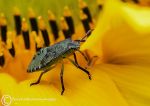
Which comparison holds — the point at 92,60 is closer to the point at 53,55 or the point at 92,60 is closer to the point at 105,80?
the point at 105,80

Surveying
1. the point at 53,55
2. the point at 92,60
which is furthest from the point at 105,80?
the point at 53,55

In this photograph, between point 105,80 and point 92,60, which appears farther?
point 92,60

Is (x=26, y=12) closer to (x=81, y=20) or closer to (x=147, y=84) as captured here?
(x=81, y=20)

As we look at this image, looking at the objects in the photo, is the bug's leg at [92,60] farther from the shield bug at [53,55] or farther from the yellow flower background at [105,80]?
the shield bug at [53,55]

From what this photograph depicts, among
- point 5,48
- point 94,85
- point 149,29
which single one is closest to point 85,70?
→ point 94,85

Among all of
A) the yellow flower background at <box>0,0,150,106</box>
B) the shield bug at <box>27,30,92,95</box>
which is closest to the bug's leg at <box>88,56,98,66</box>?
the yellow flower background at <box>0,0,150,106</box>

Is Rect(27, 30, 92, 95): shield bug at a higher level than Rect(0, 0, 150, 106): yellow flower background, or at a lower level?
higher

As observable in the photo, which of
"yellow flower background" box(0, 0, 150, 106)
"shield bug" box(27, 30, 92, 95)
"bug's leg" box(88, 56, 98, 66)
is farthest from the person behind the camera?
"bug's leg" box(88, 56, 98, 66)

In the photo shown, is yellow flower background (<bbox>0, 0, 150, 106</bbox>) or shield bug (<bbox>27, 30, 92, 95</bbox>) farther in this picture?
yellow flower background (<bbox>0, 0, 150, 106</bbox>)

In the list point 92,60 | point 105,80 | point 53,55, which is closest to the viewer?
point 53,55

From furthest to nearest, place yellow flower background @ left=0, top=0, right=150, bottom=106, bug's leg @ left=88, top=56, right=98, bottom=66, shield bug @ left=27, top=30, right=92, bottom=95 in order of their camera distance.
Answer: bug's leg @ left=88, top=56, right=98, bottom=66, yellow flower background @ left=0, top=0, right=150, bottom=106, shield bug @ left=27, top=30, right=92, bottom=95

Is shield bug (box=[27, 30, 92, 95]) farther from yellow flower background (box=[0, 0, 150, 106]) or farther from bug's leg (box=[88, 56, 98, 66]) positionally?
bug's leg (box=[88, 56, 98, 66])
